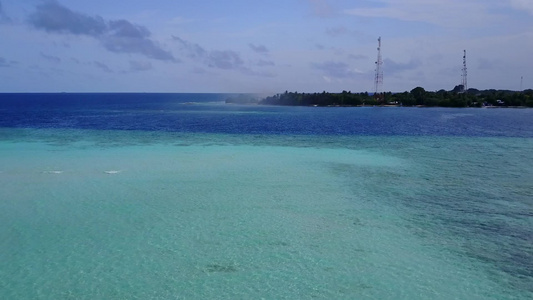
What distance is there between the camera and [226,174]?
18.7 m

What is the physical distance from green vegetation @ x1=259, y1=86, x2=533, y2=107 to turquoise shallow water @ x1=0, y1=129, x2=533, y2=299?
71826mm

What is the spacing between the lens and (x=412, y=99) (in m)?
94.1

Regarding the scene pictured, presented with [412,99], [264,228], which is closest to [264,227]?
[264,228]

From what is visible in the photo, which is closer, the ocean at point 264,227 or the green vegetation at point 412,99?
the ocean at point 264,227

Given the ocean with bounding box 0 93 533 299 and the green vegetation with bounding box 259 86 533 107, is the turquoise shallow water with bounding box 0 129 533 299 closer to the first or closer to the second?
the ocean with bounding box 0 93 533 299

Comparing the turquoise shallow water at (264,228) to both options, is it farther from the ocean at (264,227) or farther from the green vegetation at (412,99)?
the green vegetation at (412,99)

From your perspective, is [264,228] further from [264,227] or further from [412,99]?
[412,99]

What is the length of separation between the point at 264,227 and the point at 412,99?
88.4 meters

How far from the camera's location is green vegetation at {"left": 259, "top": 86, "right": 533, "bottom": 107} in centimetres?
8712

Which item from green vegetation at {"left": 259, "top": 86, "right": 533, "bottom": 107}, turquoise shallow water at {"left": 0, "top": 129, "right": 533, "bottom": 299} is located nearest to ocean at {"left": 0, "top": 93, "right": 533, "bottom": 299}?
turquoise shallow water at {"left": 0, "top": 129, "right": 533, "bottom": 299}

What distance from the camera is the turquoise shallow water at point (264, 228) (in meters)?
8.59

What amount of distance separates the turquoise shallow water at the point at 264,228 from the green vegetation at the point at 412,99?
71.8m

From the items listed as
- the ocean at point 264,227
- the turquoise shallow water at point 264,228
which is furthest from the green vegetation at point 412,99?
the turquoise shallow water at point 264,228

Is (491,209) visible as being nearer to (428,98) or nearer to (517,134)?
(517,134)
